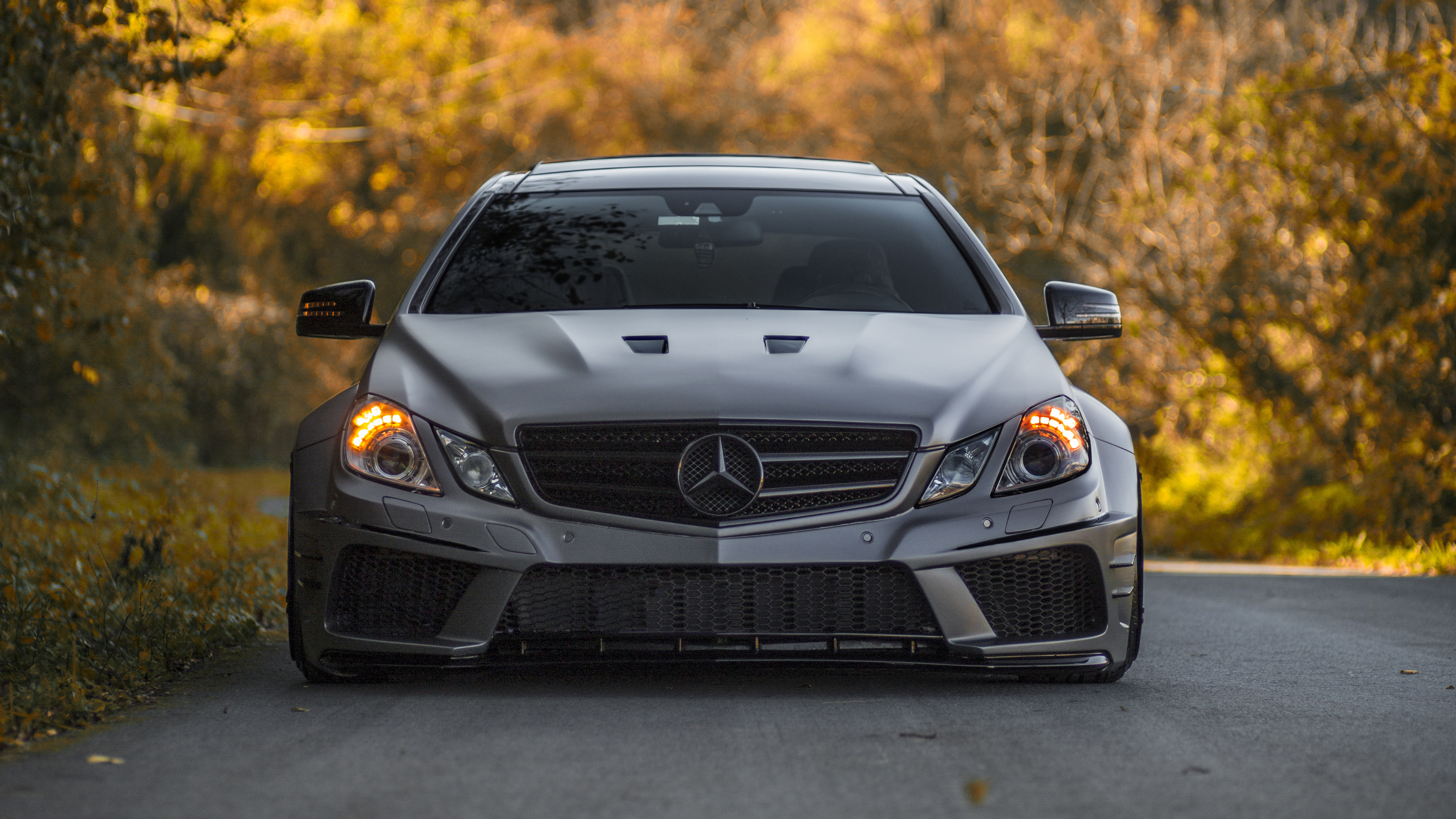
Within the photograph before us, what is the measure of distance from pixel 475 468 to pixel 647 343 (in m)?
0.69

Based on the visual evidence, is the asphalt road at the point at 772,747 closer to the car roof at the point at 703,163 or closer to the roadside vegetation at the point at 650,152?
the roadside vegetation at the point at 650,152

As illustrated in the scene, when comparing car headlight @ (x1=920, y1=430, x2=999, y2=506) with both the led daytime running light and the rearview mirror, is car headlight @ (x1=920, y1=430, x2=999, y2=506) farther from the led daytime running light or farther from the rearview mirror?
the rearview mirror

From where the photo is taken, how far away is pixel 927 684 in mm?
5555

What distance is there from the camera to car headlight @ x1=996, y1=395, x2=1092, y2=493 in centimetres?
518

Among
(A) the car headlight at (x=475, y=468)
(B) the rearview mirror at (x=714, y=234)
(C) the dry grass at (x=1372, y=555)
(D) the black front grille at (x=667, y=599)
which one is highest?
(B) the rearview mirror at (x=714, y=234)

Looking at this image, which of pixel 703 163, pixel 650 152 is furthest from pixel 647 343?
pixel 650 152

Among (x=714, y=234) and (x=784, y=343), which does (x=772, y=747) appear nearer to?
(x=784, y=343)

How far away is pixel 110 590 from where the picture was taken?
6758 millimetres

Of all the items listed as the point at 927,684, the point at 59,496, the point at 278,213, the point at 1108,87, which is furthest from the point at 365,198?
the point at 927,684

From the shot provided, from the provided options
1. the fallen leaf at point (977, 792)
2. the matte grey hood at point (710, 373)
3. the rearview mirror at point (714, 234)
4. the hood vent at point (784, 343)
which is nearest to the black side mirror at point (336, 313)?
the matte grey hood at point (710, 373)

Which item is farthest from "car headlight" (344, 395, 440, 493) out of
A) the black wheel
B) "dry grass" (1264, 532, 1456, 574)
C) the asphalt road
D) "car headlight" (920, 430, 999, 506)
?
"dry grass" (1264, 532, 1456, 574)

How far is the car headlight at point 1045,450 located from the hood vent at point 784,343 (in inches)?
28.1

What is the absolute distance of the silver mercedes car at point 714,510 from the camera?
5047 millimetres

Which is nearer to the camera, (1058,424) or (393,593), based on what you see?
(393,593)
